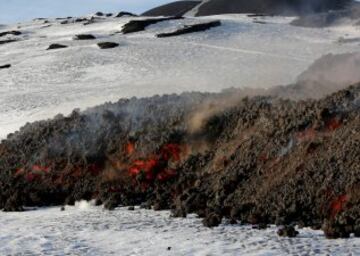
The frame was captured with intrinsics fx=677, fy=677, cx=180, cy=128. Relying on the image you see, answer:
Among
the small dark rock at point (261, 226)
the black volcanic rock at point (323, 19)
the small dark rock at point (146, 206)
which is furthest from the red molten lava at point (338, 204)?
the black volcanic rock at point (323, 19)

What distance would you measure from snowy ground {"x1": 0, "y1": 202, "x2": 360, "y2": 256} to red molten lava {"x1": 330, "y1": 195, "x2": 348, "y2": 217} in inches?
34.3

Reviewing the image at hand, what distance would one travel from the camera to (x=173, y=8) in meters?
104

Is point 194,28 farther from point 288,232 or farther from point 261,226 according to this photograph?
point 288,232

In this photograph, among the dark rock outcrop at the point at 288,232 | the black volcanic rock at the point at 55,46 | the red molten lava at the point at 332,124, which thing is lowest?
the black volcanic rock at the point at 55,46

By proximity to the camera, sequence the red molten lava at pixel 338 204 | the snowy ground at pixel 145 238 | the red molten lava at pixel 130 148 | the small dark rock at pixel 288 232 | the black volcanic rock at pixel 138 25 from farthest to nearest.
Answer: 1. the black volcanic rock at pixel 138 25
2. the red molten lava at pixel 130 148
3. the red molten lava at pixel 338 204
4. the small dark rock at pixel 288 232
5. the snowy ground at pixel 145 238

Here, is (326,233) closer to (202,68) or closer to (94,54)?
(202,68)

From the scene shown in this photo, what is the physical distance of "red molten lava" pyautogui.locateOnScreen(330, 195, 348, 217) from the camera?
14857 mm

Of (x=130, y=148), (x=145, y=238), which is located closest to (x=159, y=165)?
(x=130, y=148)

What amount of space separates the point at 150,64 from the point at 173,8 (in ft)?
186

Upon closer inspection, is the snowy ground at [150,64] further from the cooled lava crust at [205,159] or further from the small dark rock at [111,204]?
the small dark rock at [111,204]

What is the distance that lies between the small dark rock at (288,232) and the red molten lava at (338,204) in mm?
1378

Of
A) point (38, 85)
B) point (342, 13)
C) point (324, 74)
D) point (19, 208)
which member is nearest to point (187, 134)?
point (19, 208)

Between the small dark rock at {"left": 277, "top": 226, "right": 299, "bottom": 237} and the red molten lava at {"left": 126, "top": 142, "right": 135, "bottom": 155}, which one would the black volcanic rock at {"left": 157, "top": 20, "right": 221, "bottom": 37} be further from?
the small dark rock at {"left": 277, "top": 226, "right": 299, "bottom": 237}

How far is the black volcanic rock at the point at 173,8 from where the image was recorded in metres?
99.9
